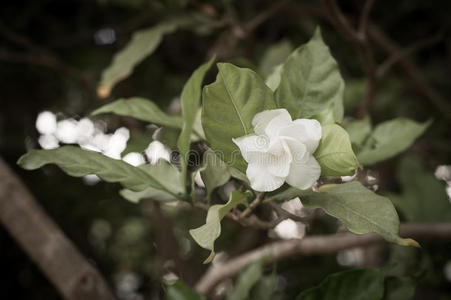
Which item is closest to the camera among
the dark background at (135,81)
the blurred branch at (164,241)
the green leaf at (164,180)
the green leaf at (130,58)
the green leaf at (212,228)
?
the green leaf at (212,228)

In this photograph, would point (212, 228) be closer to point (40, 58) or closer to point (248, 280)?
point (248, 280)

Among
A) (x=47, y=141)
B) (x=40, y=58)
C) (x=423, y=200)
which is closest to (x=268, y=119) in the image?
(x=423, y=200)

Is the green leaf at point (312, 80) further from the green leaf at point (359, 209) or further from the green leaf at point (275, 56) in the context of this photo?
the green leaf at point (275, 56)

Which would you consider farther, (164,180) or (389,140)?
(389,140)

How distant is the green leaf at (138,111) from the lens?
739 mm

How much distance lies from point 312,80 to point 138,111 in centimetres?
29

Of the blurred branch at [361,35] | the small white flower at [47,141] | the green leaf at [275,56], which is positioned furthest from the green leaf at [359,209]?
the small white flower at [47,141]

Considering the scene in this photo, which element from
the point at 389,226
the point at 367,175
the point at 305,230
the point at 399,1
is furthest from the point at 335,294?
the point at 399,1

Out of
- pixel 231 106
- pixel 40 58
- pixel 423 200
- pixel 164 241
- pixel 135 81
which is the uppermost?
pixel 40 58

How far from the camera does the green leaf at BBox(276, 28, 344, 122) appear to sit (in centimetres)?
65

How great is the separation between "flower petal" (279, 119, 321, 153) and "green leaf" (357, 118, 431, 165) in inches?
10.0

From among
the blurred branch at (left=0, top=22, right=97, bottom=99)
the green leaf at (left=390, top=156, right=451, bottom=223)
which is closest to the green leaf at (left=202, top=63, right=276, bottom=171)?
the green leaf at (left=390, top=156, right=451, bottom=223)

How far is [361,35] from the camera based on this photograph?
1119mm

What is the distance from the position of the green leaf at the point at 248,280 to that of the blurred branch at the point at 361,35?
Result: 0.58m
